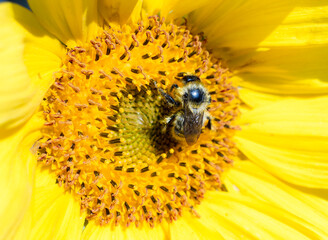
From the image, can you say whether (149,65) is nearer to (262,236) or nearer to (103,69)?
(103,69)

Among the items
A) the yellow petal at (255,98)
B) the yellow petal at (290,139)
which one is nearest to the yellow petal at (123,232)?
the yellow petal at (290,139)

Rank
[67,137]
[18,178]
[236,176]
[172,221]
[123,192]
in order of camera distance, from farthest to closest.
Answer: [236,176] → [172,221] → [123,192] → [67,137] → [18,178]

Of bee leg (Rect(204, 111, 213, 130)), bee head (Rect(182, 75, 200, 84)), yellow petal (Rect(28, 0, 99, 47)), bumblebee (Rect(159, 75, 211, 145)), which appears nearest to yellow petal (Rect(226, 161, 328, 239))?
bee leg (Rect(204, 111, 213, 130))

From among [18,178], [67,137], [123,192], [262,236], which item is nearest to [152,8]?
[67,137]

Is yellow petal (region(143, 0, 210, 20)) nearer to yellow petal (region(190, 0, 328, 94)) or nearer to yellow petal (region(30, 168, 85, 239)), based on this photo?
yellow petal (region(190, 0, 328, 94))

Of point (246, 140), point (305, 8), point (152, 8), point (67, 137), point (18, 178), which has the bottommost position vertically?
point (18, 178)

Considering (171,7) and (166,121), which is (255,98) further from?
(171,7)

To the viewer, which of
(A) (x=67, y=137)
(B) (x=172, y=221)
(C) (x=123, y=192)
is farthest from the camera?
(B) (x=172, y=221)

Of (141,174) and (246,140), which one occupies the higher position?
(246,140)
